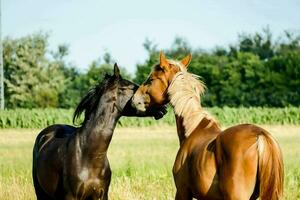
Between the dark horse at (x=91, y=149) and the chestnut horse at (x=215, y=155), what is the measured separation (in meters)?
0.84

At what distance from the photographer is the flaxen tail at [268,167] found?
5.65 m

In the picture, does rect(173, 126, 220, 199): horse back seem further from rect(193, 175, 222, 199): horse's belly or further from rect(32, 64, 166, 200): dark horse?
rect(32, 64, 166, 200): dark horse

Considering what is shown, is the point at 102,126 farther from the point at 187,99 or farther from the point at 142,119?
the point at 142,119

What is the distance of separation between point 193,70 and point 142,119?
32105mm

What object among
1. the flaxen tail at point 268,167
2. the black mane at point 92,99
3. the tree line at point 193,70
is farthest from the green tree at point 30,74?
the flaxen tail at point 268,167

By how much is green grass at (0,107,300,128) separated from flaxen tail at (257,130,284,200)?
35.5 m

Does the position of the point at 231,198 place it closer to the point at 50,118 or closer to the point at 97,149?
the point at 97,149

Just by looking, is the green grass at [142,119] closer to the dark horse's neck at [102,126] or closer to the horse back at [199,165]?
the dark horse's neck at [102,126]

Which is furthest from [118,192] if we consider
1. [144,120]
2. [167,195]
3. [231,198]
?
[144,120]

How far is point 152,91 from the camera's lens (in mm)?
7344

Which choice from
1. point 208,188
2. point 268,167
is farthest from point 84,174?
point 268,167

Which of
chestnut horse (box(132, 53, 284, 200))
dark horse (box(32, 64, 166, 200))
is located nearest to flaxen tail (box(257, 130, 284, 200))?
chestnut horse (box(132, 53, 284, 200))

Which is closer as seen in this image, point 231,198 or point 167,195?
point 231,198

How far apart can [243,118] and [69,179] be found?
Answer: 39789mm
